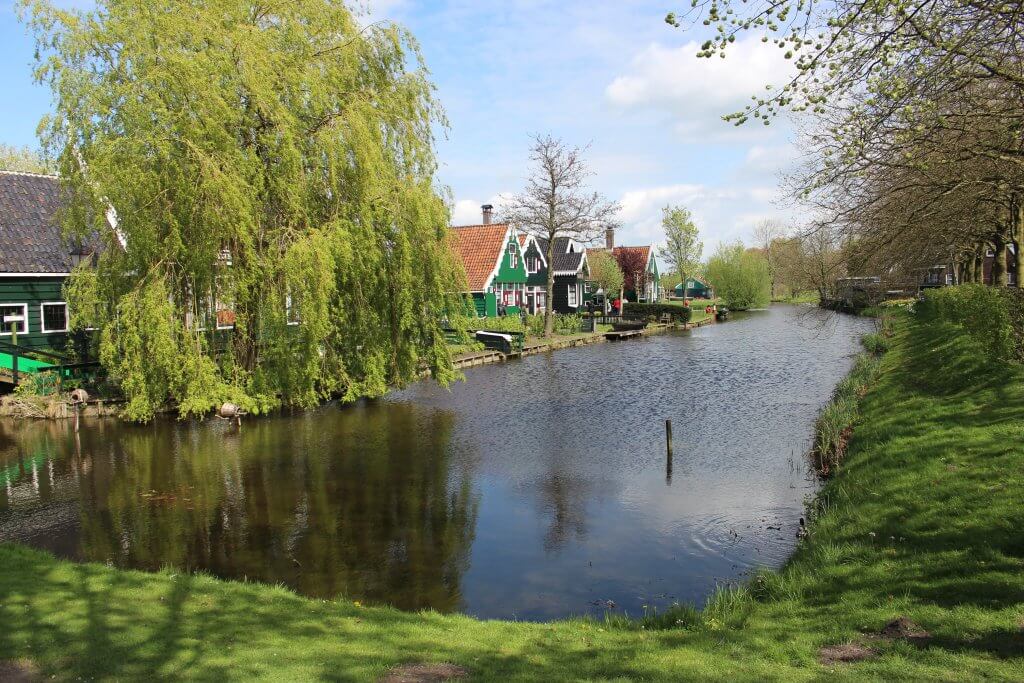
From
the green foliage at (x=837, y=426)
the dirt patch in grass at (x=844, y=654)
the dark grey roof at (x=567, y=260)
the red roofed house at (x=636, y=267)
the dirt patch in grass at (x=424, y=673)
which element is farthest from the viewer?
the red roofed house at (x=636, y=267)

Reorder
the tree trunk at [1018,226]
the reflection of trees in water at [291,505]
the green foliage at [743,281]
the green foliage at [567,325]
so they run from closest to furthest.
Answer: the reflection of trees in water at [291,505] → the tree trunk at [1018,226] → the green foliage at [567,325] → the green foliage at [743,281]

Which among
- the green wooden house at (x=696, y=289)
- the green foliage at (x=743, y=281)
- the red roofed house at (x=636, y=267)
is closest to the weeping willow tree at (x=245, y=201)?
the red roofed house at (x=636, y=267)

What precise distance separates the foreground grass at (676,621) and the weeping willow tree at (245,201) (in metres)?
10.7

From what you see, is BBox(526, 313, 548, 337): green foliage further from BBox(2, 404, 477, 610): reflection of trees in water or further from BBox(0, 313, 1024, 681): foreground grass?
BBox(0, 313, 1024, 681): foreground grass

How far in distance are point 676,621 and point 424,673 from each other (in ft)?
10.8

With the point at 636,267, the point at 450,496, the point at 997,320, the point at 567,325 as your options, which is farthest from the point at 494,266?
the point at 636,267

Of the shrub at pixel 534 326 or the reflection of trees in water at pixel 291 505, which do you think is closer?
the reflection of trees in water at pixel 291 505

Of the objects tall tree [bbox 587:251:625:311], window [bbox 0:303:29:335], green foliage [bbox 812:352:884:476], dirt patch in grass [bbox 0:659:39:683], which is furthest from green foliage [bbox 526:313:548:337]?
dirt patch in grass [bbox 0:659:39:683]

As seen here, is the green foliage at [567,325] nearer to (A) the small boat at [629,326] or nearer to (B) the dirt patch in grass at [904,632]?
(A) the small boat at [629,326]

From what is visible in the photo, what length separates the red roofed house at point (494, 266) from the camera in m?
45.7

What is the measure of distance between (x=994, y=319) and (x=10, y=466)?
22.2 metres

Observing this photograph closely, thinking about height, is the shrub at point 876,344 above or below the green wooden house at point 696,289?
below

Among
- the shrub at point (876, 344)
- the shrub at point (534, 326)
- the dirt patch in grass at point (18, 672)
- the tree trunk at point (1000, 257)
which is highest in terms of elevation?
the tree trunk at point (1000, 257)

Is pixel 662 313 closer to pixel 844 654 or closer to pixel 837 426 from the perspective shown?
pixel 837 426
